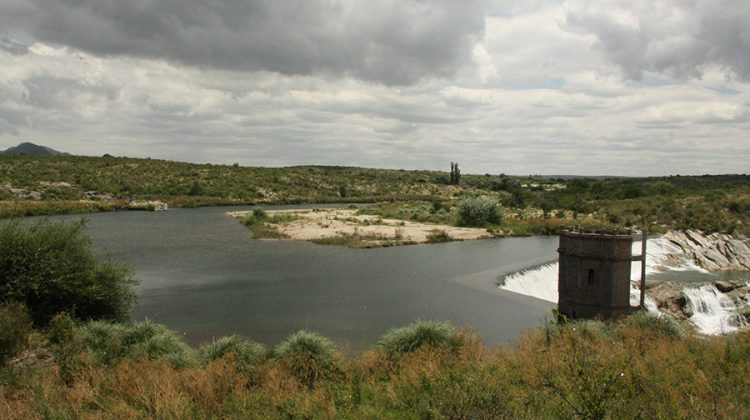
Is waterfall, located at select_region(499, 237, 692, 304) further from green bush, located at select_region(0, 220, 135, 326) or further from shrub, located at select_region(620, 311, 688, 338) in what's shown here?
green bush, located at select_region(0, 220, 135, 326)

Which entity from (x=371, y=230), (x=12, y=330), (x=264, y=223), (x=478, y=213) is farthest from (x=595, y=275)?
(x=264, y=223)

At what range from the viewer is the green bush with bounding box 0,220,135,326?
674 inches

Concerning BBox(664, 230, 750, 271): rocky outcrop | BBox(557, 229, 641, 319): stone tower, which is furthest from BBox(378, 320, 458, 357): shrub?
BBox(664, 230, 750, 271): rocky outcrop

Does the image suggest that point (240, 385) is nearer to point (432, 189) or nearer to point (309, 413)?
point (309, 413)

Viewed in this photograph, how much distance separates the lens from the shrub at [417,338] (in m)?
14.9

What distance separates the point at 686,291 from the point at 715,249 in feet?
57.8

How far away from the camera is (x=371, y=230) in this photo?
1937 inches

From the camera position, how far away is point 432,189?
115375 millimetres

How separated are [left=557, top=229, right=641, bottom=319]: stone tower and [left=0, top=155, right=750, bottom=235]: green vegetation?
2934 cm

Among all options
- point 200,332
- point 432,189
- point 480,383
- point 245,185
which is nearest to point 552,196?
point 432,189

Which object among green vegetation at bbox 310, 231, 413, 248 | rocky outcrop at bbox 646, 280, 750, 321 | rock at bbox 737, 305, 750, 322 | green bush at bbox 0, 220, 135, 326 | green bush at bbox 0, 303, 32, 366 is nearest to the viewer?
green bush at bbox 0, 303, 32, 366

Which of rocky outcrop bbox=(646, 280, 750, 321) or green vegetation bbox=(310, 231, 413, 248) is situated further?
green vegetation bbox=(310, 231, 413, 248)

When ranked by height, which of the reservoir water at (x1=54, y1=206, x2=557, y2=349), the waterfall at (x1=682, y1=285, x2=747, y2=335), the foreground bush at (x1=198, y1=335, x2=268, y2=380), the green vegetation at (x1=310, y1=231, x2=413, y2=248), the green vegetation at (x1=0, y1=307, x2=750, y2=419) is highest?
the green vegetation at (x1=0, y1=307, x2=750, y2=419)

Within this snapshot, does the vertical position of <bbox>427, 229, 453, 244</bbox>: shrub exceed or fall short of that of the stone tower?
it falls short
